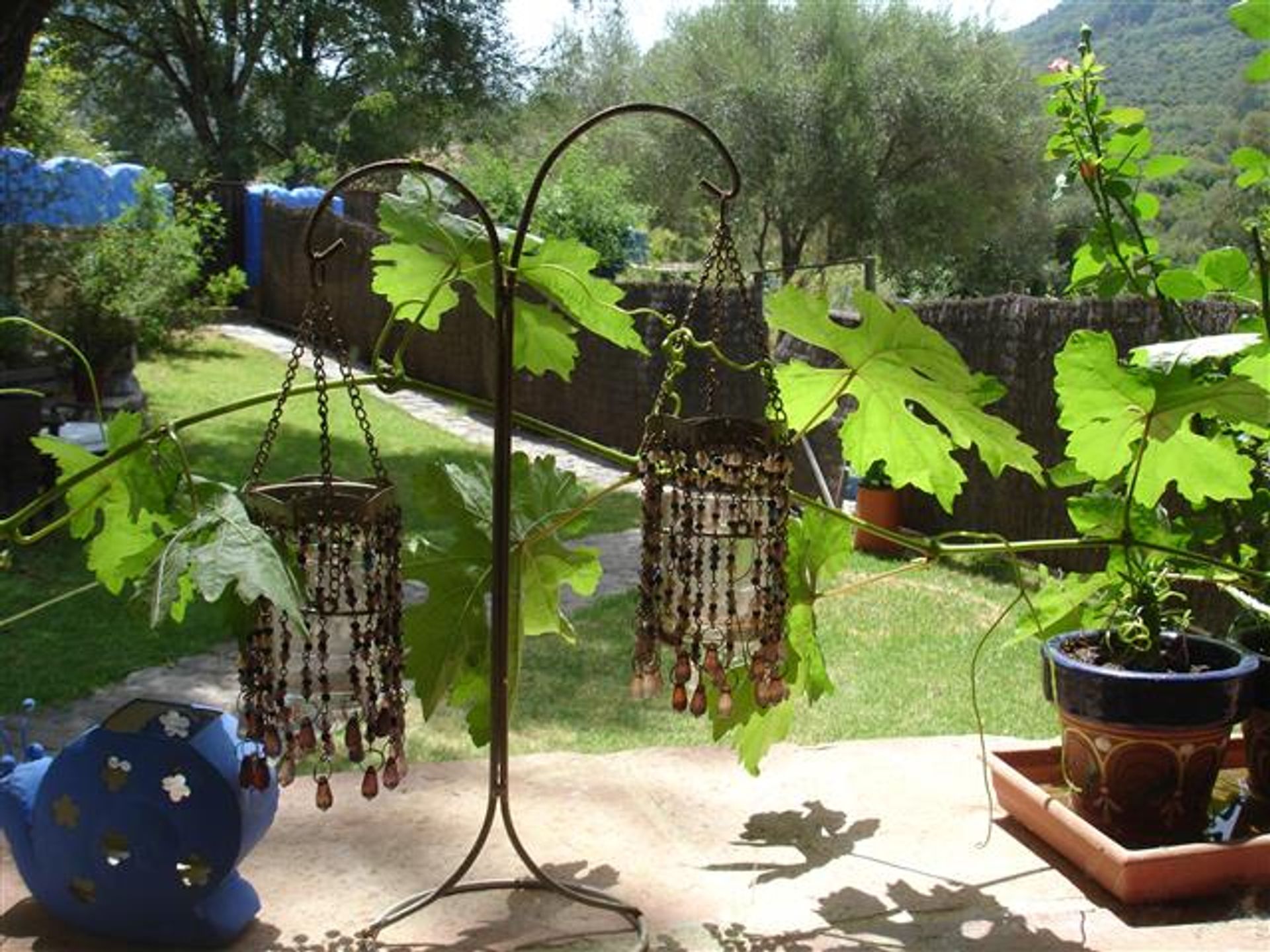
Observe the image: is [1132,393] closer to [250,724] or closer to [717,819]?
[717,819]

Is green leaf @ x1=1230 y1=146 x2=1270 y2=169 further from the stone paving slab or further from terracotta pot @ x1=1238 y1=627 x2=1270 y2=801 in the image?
the stone paving slab

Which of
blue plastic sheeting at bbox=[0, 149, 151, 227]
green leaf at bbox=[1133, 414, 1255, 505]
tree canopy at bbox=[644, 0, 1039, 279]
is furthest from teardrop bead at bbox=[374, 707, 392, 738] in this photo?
tree canopy at bbox=[644, 0, 1039, 279]

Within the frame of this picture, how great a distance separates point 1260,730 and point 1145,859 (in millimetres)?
474

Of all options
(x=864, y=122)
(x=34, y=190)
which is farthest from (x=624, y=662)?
(x=864, y=122)

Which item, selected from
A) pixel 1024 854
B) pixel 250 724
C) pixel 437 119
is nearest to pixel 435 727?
pixel 1024 854

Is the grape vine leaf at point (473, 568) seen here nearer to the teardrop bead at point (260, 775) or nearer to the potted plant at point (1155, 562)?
the teardrop bead at point (260, 775)

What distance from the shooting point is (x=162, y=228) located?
10.9 metres

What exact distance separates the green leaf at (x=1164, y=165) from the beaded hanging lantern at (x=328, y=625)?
1.74 meters

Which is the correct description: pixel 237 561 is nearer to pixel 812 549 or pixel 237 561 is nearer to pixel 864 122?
pixel 812 549

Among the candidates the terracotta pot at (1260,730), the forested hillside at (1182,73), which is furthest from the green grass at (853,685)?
the forested hillside at (1182,73)

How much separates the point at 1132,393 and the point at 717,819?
3.31 feet

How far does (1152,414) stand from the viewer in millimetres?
1973

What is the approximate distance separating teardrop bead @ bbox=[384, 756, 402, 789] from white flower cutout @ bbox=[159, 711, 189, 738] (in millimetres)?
369

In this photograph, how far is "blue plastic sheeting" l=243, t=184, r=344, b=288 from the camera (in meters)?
14.9
